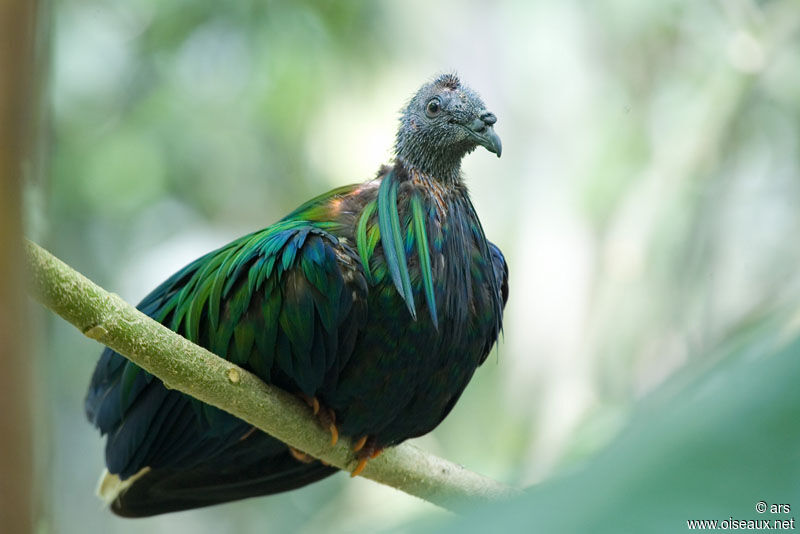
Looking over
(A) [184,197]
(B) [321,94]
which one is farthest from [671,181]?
(A) [184,197]

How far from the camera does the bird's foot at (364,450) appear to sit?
4.47m

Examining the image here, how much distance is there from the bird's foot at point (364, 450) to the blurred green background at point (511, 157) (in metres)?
5.80

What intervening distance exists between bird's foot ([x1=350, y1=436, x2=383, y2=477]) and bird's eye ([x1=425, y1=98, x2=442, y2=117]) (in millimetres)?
1652

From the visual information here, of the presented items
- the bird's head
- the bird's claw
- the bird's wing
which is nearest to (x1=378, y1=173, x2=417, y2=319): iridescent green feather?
the bird's wing

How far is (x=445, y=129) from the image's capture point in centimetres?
458

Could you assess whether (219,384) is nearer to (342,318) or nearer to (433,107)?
(342,318)

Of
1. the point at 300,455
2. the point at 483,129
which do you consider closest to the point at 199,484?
the point at 300,455

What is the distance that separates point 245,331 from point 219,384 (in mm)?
434

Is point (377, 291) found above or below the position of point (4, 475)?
above

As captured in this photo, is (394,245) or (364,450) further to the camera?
(364,450)

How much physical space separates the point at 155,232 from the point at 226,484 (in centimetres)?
968

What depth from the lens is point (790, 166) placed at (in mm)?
11695

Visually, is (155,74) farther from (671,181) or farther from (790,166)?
(790,166)

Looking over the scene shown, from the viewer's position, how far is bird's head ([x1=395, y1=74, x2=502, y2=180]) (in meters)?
4.52
